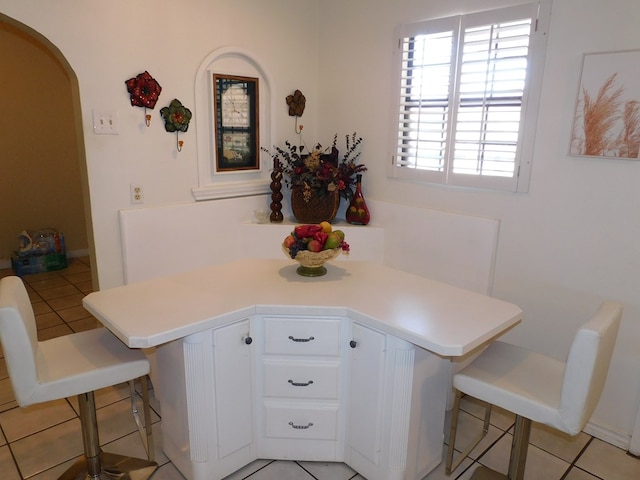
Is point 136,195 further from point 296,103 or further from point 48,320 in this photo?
point 48,320

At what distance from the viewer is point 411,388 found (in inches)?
73.8

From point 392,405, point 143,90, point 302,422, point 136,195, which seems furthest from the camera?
point 136,195

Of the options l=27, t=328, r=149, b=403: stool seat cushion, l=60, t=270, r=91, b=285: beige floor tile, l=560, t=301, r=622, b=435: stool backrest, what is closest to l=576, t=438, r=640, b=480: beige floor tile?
l=560, t=301, r=622, b=435: stool backrest

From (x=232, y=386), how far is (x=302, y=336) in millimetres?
359

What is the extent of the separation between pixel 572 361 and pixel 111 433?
7.16 feet

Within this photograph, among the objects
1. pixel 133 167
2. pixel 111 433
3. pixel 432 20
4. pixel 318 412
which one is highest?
pixel 432 20

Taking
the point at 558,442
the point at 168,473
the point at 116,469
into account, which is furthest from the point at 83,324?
the point at 558,442

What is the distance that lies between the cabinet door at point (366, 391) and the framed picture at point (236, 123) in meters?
1.68

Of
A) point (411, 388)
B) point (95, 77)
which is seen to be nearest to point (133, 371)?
point (411, 388)

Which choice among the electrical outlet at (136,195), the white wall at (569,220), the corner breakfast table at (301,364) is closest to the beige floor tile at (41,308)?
the electrical outlet at (136,195)

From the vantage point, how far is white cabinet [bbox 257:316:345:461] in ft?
6.57

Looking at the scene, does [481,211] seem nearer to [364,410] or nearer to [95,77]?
[364,410]

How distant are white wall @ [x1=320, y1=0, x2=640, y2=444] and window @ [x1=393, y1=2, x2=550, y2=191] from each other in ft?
0.24

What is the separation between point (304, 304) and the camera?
6.41ft
